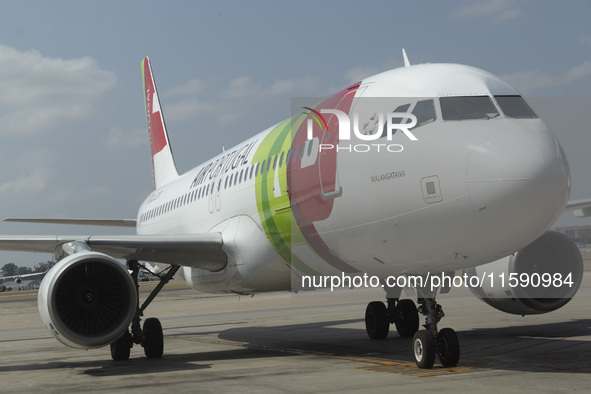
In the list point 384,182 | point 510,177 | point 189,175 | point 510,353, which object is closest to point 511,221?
point 510,177

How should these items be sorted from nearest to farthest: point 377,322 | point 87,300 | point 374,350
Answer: point 87,300
point 374,350
point 377,322

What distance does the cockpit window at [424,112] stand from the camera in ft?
26.7

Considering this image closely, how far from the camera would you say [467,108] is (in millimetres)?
8039

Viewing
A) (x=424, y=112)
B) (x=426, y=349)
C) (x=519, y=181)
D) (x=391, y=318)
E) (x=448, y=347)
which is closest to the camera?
(x=519, y=181)

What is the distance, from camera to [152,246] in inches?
479

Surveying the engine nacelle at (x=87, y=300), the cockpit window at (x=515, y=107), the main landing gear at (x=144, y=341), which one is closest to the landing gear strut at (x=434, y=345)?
the cockpit window at (x=515, y=107)

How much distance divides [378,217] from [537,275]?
5414 mm

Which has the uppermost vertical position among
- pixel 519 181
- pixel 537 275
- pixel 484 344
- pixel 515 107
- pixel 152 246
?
pixel 515 107

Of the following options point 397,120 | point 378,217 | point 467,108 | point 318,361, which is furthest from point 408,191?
point 318,361

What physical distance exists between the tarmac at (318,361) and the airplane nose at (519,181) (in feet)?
5.58

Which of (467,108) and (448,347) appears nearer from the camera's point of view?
(467,108)

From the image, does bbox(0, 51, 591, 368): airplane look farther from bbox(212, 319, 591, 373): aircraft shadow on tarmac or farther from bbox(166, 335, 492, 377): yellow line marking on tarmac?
bbox(212, 319, 591, 373): aircraft shadow on tarmac

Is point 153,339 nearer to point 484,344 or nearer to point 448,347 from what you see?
point 484,344

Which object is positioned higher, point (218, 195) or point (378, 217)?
point (218, 195)
